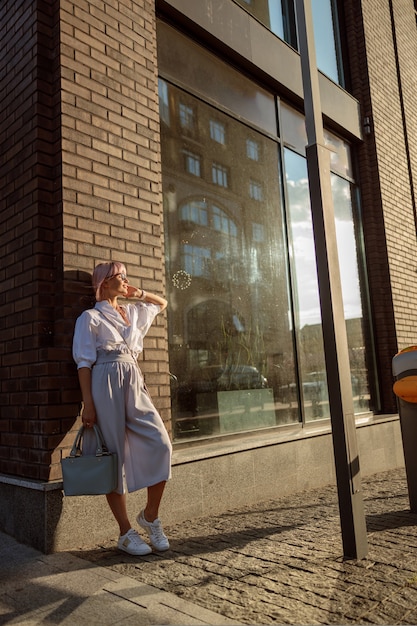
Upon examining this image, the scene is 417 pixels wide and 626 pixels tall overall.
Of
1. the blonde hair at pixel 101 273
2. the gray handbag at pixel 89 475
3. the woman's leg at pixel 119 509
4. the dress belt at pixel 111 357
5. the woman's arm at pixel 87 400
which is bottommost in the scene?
the woman's leg at pixel 119 509

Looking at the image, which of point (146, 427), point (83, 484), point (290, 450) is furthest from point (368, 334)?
point (83, 484)

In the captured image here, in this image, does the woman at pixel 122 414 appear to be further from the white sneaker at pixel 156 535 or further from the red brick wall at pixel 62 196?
the red brick wall at pixel 62 196

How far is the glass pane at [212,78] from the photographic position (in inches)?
208

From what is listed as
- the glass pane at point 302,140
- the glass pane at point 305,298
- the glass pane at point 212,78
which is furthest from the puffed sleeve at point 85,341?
the glass pane at point 302,140

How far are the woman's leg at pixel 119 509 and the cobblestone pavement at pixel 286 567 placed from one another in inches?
6.7

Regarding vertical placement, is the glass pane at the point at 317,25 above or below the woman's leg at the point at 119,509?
above

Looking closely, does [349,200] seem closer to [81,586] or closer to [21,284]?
[21,284]

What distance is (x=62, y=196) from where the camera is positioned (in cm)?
383

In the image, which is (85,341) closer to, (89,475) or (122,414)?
(122,414)

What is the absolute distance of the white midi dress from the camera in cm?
341

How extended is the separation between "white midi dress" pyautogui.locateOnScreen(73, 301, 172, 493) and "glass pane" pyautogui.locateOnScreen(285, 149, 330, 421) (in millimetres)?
3025

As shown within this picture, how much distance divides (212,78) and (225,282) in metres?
2.23

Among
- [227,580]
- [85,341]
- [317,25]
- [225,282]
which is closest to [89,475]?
[85,341]

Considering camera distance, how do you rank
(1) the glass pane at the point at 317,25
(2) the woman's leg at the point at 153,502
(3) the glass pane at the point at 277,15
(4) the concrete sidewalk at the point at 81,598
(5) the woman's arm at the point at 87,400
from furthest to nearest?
(1) the glass pane at the point at 317,25 → (3) the glass pane at the point at 277,15 → (2) the woman's leg at the point at 153,502 → (5) the woman's arm at the point at 87,400 → (4) the concrete sidewalk at the point at 81,598
